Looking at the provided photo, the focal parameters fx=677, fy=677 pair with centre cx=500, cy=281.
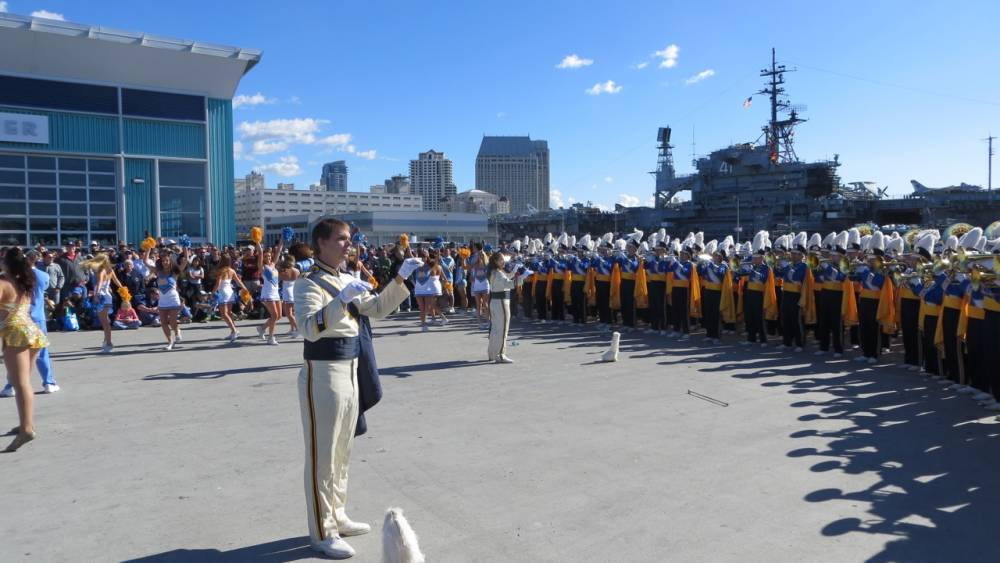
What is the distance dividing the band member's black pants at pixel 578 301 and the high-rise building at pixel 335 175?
182172 mm

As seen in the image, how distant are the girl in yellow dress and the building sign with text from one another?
847 inches

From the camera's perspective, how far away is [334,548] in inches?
159

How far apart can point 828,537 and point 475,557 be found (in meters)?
2.22

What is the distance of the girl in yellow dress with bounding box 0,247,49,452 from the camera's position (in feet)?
20.9

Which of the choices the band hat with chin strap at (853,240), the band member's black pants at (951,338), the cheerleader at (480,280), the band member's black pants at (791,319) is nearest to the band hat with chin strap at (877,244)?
the band hat with chin strap at (853,240)

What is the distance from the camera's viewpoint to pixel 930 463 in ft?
18.6

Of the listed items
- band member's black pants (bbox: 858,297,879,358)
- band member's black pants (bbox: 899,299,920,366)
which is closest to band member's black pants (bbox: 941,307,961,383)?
band member's black pants (bbox: 899,299,920,366)

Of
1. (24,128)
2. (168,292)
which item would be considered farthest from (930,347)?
(24,128)

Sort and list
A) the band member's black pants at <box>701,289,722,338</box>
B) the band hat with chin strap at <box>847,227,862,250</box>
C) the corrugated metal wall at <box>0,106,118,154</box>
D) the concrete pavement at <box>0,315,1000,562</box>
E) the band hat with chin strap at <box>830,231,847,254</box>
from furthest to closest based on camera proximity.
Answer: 1. the corrugated metal wall at <box>0,106,118,154</box>
2. the band member's black pants at <box>701,289,722,338</box>
3. the band hat with chin strap at <box>830,231,847,254</box>
4. the band hat with chin strap at <box>847,227,862,250</box>
5. the concrete pavement at <box>0,315,1000,562</box>

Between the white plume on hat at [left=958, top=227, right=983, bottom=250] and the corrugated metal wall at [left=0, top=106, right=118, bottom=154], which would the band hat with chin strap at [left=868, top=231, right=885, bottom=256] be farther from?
the corrugated metal wall at [left=0, top=106, right=118, bottom=154]

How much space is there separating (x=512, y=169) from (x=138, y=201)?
549ft

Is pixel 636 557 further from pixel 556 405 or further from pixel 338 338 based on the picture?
pixel 556 405

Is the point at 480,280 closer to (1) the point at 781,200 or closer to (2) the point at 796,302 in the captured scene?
(2) the point at 796,302

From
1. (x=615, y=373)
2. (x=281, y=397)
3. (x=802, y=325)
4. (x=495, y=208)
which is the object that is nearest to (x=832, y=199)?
(x=802, y=325)
